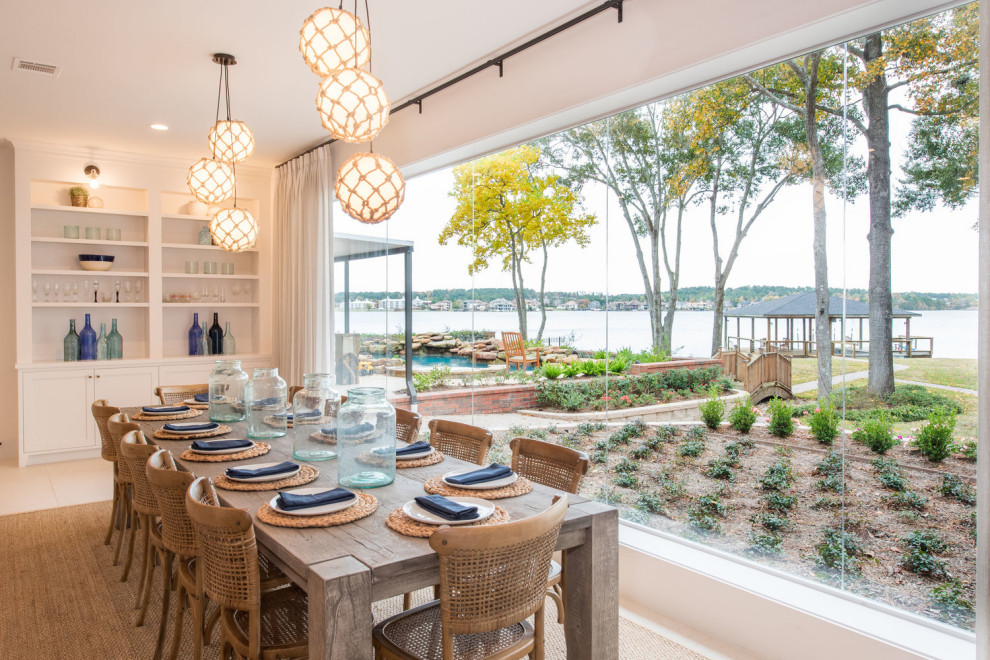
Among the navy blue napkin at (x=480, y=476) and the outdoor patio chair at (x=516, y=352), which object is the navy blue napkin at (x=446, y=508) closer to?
the navy blue napkin at (x=480, y=476)

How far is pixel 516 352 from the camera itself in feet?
13.4

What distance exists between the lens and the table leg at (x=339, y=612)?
1.46 metres

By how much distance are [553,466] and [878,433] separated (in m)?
1.18

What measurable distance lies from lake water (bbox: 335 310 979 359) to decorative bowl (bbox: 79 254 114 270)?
256 centimetres

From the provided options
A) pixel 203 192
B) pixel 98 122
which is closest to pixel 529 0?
pixel 203 192

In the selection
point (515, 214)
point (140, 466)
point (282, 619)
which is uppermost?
point (515, 214)

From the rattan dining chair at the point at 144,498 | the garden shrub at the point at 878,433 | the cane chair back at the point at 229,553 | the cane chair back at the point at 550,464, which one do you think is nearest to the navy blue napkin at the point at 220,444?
the rattan dining chair at the point at 144,498

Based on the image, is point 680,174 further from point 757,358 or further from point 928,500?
point 928,500

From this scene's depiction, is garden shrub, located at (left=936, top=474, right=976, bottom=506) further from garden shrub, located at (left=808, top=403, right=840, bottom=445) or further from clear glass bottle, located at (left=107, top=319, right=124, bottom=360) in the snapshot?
clear glass bottle, located at (left=107, top=319, right=124, bottom=360)

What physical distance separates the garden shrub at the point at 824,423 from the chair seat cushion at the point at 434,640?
4.56 feet

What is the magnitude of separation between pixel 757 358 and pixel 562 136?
5.43 ft

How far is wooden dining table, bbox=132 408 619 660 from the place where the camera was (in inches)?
58.5

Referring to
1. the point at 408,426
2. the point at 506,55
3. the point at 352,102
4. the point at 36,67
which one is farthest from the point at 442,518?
the point at 36,67

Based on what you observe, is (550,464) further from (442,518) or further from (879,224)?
(879,224)
